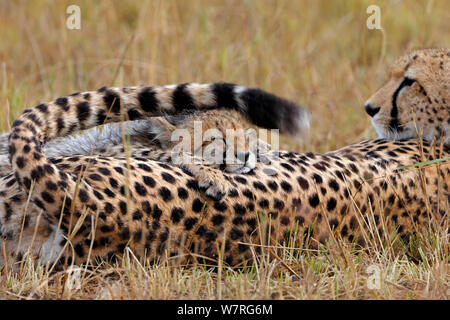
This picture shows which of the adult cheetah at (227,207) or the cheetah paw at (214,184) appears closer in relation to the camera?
the adult cheetah at (227,207)

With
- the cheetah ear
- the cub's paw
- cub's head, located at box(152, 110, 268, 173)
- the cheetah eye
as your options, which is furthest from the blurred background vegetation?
the cub's paw

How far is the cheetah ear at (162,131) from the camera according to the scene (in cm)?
267

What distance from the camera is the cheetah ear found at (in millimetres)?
2666

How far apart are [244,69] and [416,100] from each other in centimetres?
183

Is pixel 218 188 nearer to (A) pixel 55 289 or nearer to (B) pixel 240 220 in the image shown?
(B) pixel 240 220

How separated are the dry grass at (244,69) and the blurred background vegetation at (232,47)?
0.04 feet

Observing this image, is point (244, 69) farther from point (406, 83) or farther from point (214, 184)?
point (214, 184)

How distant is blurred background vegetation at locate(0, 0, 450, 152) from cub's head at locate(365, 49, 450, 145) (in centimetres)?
65

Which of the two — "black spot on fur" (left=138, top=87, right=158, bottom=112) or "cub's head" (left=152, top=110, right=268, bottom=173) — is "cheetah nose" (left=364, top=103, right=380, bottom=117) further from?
"black spot on fur" (left=138, top=87, right=158, bottom=112)

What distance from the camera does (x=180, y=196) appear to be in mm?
2049

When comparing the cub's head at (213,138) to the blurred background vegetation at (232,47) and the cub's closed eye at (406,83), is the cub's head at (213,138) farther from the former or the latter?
the blurred background vegetation at (232,47)

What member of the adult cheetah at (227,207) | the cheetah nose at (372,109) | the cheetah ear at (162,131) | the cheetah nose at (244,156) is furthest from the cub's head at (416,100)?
the cheetah ear at (162,131)

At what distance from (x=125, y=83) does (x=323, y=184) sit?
79.4 inches

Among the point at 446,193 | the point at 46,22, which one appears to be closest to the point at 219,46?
the point at 46,22
